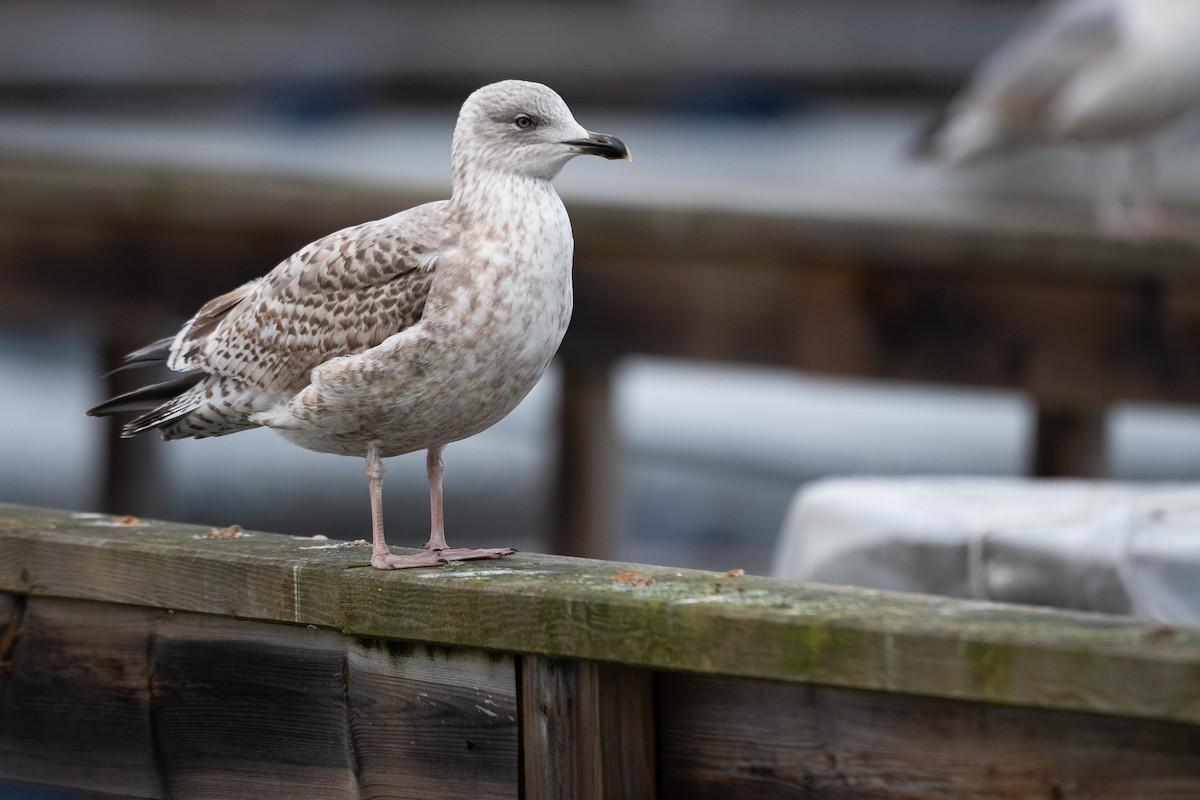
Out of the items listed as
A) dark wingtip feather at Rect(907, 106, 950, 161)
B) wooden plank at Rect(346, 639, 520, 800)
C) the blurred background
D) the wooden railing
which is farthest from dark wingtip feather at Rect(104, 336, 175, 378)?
dark wingtip feather at Rect(907, 106, 950, 161)

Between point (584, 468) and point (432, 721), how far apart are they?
12.0 ft

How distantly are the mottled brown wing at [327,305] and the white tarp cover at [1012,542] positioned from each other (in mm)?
1403

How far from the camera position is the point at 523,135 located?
7.76 ft

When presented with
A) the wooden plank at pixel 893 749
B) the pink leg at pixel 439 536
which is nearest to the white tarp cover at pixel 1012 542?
the pink leg at pixel 439 536

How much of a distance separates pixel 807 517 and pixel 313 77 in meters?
15.8

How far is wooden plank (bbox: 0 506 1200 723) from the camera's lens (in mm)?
1595

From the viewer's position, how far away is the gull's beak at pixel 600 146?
232cm

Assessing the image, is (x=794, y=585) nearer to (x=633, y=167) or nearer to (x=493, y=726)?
(x=493, y=726)

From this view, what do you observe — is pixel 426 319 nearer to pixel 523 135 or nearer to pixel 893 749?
pixel 523 135

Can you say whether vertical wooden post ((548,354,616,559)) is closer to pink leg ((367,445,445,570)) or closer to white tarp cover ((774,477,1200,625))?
white tarp cover ((774,477,1200,625))

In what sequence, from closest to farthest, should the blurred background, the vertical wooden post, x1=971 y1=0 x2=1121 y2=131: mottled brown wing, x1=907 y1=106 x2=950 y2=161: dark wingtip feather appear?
the blurred background, the vertical wooden post, x1=971 y1=0 x2=1121 y2=131: mottled brown wing, x1=907 y1=106 x2=950 y2=161: dark wingtip feather

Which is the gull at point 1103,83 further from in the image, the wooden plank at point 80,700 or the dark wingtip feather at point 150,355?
the wooden plank at point 80,700

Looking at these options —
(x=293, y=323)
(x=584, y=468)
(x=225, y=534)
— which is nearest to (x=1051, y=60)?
(x=584, y=468)

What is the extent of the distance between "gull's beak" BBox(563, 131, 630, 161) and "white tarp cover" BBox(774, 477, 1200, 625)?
52.6 inches
